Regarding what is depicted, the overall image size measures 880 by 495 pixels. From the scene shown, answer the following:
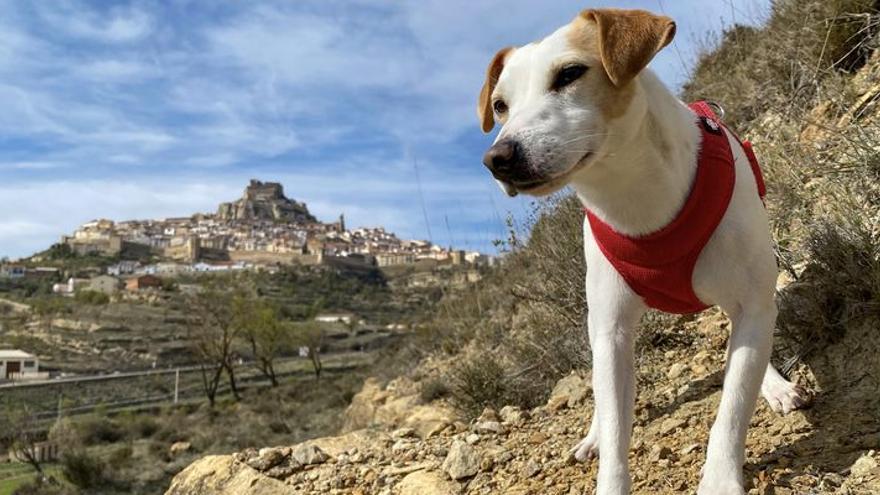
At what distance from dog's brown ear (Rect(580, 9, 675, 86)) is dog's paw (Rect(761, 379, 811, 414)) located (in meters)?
1.68

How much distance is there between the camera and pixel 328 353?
73.2 meters

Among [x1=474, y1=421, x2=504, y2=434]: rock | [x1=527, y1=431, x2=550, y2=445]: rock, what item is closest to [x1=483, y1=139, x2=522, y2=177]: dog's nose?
[x1=527, y1=431, x2=550, y2=445]: rock

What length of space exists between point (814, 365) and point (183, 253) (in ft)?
603

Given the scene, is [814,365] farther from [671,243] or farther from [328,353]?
[328,353]

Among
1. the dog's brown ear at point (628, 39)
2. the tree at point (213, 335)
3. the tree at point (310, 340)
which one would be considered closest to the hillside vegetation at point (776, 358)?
the dog's brown ear at point (628, 39)

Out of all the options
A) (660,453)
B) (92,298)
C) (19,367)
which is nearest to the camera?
(660,453)

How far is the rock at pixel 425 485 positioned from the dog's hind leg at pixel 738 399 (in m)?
1.54

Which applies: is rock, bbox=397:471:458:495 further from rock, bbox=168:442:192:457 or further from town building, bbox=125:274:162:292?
town building, bbox=125:274:162:292

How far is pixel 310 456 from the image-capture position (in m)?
4.60

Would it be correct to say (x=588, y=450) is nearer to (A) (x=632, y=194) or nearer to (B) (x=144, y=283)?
(A) (x=632, y=194)

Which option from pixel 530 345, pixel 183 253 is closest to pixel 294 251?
pixel 183 253

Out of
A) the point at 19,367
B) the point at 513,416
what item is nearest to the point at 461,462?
the point at 513,416

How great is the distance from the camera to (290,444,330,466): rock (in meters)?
4.59

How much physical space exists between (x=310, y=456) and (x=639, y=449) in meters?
2.07
